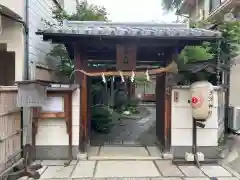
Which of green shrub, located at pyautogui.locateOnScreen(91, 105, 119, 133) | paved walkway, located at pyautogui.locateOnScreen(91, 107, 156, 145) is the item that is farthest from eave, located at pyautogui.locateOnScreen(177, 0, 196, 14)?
green shrub, located at pyautogui.locateOnScreen(91, 105, 119, 133)

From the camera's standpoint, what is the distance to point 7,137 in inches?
231

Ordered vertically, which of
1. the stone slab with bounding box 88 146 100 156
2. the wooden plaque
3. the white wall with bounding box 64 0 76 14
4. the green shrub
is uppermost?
the white wall with bounding box 64 0 76 14

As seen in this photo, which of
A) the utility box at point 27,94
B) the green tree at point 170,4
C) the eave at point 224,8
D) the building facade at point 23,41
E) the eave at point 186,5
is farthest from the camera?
the green tree at point 170,4

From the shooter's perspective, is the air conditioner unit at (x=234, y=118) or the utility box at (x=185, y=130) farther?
the air conditioner unit at (x=234, y=118)

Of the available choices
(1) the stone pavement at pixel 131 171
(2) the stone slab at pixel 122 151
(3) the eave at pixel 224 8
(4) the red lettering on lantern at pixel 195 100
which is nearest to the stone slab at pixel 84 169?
(1) the stone pavement at pixel 131 171

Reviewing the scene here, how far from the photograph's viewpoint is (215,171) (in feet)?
21.1

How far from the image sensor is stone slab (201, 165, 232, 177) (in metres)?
6.13

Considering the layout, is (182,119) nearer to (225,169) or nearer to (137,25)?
(225,169)

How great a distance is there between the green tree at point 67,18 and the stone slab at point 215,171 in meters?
5.77

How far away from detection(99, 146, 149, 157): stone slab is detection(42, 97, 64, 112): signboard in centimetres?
183

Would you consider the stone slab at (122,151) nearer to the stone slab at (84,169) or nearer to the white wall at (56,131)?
the stone slab at (84,169)

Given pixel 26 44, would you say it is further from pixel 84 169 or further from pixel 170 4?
pixel 170 4

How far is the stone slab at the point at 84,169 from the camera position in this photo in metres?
6.07

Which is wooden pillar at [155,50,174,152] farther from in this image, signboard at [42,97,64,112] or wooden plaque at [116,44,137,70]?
signboard at [42,97,64,112]
